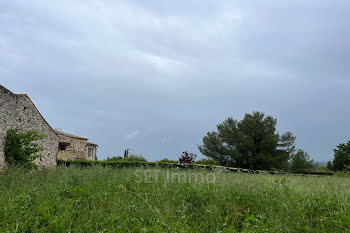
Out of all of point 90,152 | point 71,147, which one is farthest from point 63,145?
point 90,152

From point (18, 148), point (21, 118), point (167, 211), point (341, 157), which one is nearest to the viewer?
point (167, 211)

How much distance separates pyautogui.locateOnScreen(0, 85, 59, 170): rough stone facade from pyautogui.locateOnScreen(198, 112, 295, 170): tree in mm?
15812

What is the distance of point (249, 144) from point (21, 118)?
1894 cm

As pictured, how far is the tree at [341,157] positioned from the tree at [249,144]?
532 cm

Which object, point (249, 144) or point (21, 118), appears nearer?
point (21, 118)

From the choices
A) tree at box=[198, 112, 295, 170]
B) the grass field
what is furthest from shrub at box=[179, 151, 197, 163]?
the grass field

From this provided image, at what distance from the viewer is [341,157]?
93.8 ft

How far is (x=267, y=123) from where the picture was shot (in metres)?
27.7

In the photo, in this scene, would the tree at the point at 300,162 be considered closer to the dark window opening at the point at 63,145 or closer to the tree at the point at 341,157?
the tree at the point at 341,157

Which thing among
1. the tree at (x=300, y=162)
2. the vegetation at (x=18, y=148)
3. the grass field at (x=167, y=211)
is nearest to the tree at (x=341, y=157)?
the tree at (x=300, y=162)

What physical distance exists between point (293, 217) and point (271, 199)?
0.88 m

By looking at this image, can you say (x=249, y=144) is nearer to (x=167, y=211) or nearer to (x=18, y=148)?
(x=18, y=148)

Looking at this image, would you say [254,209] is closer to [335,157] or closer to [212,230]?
[212,230]

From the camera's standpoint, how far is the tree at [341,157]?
28.2m
